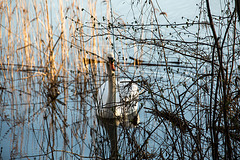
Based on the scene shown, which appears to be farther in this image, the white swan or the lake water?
the lake water

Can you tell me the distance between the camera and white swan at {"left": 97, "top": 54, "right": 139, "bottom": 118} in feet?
6.19

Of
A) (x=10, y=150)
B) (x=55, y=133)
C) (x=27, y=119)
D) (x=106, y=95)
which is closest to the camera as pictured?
(x=10, y=150)

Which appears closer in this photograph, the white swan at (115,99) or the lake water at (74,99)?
the white swan at (115,99)

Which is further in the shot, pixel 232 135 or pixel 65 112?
pixel 65 112

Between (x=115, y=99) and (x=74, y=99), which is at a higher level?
(x=74, y=99)

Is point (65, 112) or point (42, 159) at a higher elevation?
point (65, 112)

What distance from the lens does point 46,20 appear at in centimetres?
430

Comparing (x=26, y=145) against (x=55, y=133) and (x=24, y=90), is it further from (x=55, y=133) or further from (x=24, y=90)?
(x=24, y=90)

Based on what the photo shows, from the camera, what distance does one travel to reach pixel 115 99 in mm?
2246

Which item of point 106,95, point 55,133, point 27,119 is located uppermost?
point 106,95

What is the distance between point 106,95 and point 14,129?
140cm

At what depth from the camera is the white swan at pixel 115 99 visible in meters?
1.89

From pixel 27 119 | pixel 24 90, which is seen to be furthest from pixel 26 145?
pixel 24 90

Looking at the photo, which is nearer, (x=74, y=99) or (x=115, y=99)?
(x=115, y=99)
